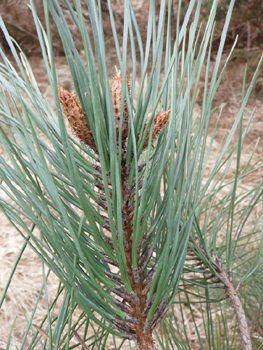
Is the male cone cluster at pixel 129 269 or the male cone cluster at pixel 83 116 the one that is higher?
the male cone cluster at pixel 83 116

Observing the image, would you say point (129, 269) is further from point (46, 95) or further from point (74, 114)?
point (46, 95)

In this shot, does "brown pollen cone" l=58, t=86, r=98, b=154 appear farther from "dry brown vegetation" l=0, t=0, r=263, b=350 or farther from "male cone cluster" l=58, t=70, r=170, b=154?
"dry brown vegetation" l=0, t=0, r=263, b=350

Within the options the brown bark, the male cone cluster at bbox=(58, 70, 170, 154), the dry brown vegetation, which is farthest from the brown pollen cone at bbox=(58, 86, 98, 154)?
the dry brown vegetation

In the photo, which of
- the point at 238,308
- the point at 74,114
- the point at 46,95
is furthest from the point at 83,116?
the point at 46,95

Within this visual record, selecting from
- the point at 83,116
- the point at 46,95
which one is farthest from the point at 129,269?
the point at 46,95

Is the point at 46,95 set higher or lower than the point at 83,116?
higher

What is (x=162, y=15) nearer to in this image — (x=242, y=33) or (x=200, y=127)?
(x=200, y=127)

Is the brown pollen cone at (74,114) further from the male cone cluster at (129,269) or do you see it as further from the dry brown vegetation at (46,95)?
the dry brown vegetation at (46,95)

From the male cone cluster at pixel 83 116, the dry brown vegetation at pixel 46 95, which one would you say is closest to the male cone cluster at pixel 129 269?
the male cone cluster at pixel 83 116

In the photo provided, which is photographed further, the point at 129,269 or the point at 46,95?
the point at 46,95
